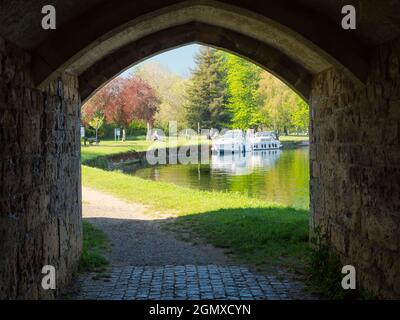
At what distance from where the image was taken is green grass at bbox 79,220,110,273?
6.62 m

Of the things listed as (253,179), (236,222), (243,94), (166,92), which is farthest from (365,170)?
(166,92)

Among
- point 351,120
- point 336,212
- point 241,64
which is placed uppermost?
point 241,64

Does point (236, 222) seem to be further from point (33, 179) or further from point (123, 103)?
point (123, 103)

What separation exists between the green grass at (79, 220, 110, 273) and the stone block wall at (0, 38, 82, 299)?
0.32 m

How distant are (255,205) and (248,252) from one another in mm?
4715

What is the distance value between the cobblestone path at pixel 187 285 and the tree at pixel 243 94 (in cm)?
4085

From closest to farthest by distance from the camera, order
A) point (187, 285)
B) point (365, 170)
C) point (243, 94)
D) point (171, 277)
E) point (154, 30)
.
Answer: point (365, 170) → point (187, 285) → point (171, 277) → point (154, 30) → point (243, 94)

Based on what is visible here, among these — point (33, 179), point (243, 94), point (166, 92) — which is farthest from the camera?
point (166, 92)

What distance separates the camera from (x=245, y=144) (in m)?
41.9

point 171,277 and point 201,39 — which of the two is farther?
point 201,39

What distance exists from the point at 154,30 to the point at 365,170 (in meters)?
3.39

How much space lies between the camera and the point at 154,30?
22.0 ft

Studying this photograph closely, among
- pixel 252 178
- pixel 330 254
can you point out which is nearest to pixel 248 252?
pixel 330 254
